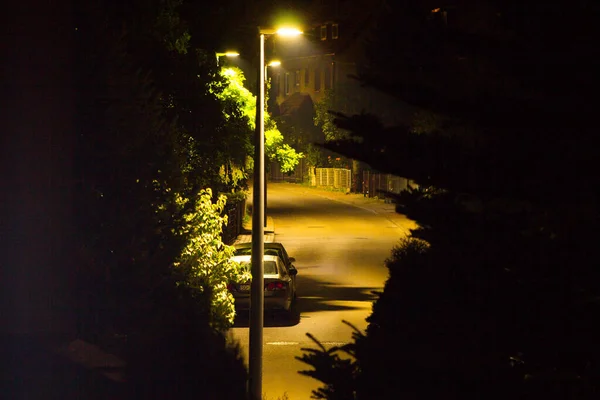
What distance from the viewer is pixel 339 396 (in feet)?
17.0

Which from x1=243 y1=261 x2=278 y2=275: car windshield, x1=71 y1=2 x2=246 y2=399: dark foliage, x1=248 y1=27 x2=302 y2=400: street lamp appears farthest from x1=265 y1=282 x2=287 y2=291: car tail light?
x1=248 y1=27 x2=302 y2=400: street lamp

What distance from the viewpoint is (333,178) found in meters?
78.1

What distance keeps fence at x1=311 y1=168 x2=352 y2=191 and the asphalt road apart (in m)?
10.1

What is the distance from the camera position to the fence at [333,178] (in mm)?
73875

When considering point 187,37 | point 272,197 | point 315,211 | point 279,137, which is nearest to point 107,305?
point 187,37

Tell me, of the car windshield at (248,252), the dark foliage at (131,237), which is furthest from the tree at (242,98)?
the dark foliage at (131,237)

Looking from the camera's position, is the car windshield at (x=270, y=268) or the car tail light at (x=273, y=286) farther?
the car windshield at (x=270, y=268)

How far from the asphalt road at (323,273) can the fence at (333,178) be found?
33.1ft

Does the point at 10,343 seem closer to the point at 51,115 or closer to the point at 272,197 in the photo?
the point at 51,115

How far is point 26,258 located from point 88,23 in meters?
3.73

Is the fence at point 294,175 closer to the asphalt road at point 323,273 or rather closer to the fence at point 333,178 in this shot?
the fence at point 333,178

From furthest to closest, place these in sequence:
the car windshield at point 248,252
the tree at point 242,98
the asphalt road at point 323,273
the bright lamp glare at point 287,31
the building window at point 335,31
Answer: the building window at point 335,31 → the tree at point 242,98 → the car windshield at point 248,252 → the asphalt road at point 323,273 → the bright lamp glare at point 287,31

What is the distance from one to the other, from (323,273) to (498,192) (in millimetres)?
24501

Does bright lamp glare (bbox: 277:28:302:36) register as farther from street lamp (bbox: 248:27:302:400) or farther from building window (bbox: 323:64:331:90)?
building window (bbox: 323:64:331:90)
